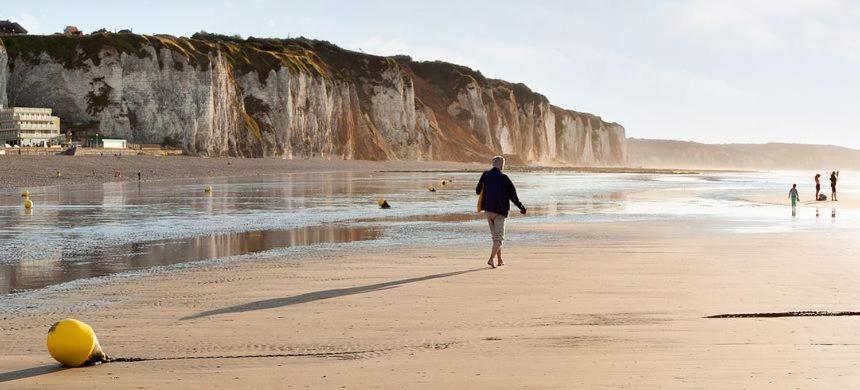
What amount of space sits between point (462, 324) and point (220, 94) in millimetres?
100239

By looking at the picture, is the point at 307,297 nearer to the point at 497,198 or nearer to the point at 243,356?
the point at 243,356

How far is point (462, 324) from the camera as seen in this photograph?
30.3 feet

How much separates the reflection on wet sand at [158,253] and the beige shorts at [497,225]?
5.02 metres

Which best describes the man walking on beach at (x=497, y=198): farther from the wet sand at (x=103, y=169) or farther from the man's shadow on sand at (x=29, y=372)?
the wet sand at (x=103, y=169)

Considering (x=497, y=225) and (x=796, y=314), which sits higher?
(x=497, y=225)

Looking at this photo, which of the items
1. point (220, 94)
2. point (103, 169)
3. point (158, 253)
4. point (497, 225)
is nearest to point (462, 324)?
point (497, 225)

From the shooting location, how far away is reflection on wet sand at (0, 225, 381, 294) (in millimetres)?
13094

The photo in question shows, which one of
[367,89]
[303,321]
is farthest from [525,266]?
[367,89]

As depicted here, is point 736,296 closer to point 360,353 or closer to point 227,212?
point 360,353

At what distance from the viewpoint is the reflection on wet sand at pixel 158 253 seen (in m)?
13.1

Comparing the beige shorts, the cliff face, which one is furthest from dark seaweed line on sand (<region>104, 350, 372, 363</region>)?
the cliff face

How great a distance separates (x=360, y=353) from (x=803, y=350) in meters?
4.00

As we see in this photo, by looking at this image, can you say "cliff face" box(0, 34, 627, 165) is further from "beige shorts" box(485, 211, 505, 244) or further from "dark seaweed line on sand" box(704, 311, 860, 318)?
"dark seaweed line on sand" box(704, 311, 860, 318)

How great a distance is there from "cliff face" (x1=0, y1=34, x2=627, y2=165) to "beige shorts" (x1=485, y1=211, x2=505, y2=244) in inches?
3476
